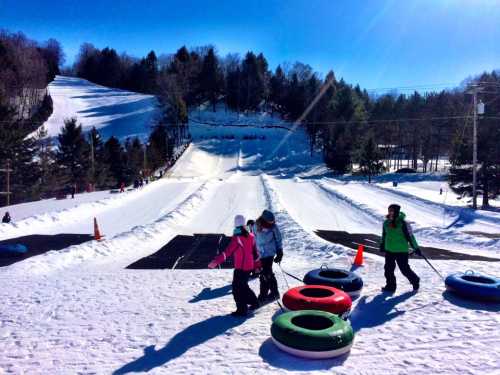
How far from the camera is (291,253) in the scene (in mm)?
13797

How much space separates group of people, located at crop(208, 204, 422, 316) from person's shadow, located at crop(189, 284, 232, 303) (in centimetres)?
98

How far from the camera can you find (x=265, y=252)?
779 centimetres

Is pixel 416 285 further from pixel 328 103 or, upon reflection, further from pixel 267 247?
pixel 328 103

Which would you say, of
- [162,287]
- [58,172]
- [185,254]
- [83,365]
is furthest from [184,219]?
[58,172]

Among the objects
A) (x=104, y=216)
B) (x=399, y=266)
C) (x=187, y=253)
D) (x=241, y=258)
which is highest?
(x=241, y=258)

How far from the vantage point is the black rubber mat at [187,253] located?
476 inches

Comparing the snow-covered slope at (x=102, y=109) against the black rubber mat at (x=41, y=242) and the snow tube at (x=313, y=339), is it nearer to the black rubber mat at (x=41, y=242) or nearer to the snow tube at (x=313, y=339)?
the black rubber mat at (x=41, y=242)

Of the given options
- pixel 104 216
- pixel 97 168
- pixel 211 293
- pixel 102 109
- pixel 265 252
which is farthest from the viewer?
pixel 102 109

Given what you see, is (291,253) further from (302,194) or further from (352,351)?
(302,194)

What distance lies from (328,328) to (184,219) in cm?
1656

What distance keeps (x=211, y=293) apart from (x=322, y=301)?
2.78 m

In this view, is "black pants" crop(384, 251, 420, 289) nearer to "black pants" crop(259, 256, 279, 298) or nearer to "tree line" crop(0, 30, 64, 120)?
"black pants" crop(259, 256, 279, 298)

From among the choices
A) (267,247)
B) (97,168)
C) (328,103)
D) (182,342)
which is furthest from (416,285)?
(328,103)

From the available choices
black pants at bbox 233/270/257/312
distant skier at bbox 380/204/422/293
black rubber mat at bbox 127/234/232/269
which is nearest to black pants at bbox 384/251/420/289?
distant skier at bbox 380/204/422/293
